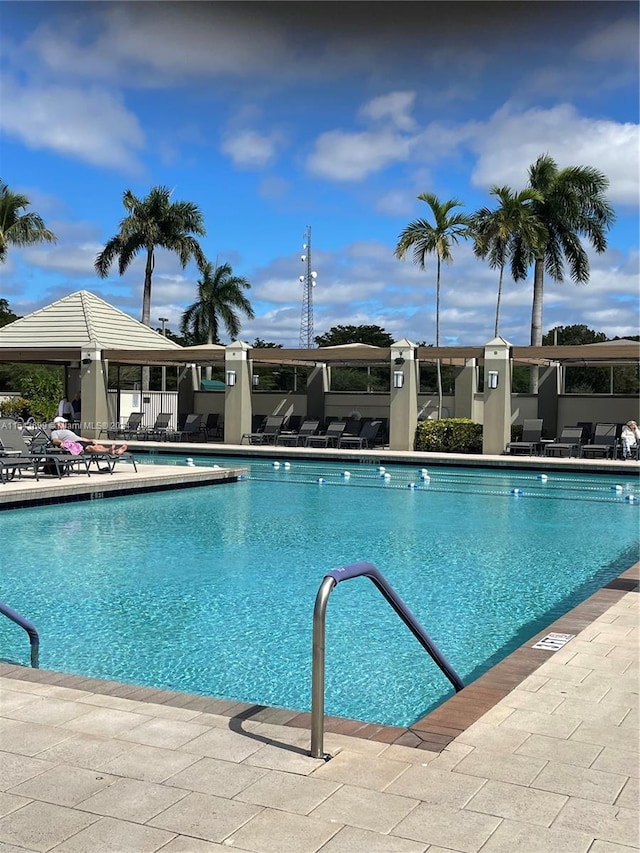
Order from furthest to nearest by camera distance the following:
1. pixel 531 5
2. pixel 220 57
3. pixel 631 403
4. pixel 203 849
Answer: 1. pixel 631 403
2. pixel 220 57
3. pixel 531 5
4. pixel 203 849

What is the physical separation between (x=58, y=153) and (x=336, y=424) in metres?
11.3

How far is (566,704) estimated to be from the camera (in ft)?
13.6

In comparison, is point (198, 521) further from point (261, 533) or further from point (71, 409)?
point (71, 409)

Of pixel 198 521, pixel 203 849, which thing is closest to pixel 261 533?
pixel 198 521

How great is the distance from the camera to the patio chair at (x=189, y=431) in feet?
88.8

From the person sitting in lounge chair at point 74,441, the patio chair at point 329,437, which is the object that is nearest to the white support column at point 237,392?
the patio chair at point 329,437

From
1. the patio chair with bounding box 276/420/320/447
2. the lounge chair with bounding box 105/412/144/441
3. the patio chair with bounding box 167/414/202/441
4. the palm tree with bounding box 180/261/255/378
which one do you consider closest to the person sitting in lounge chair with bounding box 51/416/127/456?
the patio chair with bounding box 276/420/320/447

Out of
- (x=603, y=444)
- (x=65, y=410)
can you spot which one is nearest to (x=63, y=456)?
(x=65, y=410)

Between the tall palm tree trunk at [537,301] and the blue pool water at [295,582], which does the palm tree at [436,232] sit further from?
the blue pool water at [295,582]

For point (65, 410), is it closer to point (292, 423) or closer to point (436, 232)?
point (292, 423)

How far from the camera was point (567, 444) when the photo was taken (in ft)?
72.7

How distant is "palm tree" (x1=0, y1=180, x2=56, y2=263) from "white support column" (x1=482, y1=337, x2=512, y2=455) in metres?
20.0

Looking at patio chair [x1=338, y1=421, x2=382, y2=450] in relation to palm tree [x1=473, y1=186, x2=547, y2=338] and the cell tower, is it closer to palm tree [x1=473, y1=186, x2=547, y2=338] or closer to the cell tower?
palm tree [x1=473, y1=186, x2=547, y2=338]

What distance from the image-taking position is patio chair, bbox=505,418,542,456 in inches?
882
